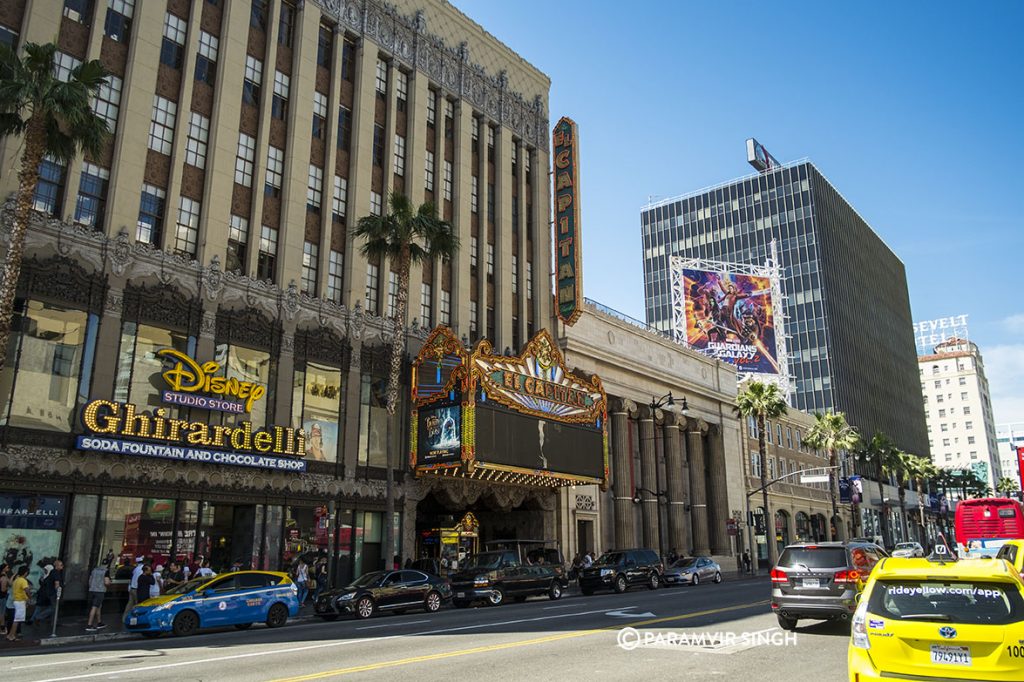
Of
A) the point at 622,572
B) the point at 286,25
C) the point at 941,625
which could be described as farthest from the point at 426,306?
the point at 941,625

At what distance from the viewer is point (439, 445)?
1341 inches

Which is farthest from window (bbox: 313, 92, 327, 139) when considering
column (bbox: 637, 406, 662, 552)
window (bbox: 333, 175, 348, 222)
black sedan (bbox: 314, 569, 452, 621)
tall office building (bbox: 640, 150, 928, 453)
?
tall office building (bbox: 640, 150, 928, 453)

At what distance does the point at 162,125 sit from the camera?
97.2 feet

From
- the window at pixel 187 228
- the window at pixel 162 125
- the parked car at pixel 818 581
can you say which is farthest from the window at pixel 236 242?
the parked car at pixel 818 581

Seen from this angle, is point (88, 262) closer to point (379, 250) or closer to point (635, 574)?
point (379, 250)

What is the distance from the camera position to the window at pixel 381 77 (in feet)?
127

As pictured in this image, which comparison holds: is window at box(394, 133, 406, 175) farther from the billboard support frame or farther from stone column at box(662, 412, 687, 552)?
the billboard support frame

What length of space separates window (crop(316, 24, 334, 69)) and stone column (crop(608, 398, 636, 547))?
86.6 feet

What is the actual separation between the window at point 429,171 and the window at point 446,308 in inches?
223

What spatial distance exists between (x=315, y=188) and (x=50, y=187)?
11.1 meters

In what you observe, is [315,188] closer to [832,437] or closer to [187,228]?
[187,228]

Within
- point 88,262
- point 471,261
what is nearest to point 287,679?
point 88,262

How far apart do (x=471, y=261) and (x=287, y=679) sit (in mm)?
32502

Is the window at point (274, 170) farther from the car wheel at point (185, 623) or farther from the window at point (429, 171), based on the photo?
the car wheel at point (185, 623)
